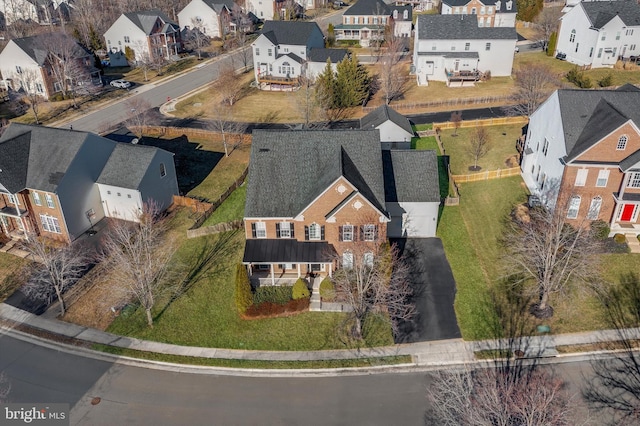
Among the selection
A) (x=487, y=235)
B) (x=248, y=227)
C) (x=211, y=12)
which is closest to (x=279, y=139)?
(x=248, y=227)

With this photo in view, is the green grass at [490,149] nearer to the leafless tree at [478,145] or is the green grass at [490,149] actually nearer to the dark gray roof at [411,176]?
the leafless tree at [478,145]

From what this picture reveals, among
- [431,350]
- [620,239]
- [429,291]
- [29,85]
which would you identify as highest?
[29,85]

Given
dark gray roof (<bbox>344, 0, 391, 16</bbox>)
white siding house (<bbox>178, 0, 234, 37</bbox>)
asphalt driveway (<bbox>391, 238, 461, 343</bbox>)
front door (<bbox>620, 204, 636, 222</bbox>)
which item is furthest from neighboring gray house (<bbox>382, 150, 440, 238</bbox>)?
white siding house (<bbox>178, 0, 234, 37</bbox>)

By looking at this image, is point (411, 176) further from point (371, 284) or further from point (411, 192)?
point (371, 284)

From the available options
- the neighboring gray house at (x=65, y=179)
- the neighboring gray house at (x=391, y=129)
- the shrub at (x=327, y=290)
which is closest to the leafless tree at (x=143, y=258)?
the neighboring gray house at (x=65, y=179)

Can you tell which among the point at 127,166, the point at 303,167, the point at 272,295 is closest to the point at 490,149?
the point at 303,167

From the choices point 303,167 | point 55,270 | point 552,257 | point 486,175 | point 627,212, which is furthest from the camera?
point 486,175

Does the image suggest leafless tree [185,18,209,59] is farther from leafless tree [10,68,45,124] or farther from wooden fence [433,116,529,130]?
wooden fence [433,116,529,130]
